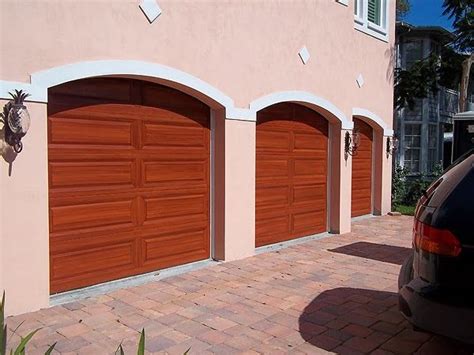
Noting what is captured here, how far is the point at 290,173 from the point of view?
303 inches

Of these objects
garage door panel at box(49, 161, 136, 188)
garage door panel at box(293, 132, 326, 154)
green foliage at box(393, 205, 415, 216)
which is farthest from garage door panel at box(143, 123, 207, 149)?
green foliage at box(393, 205, 415, 216)

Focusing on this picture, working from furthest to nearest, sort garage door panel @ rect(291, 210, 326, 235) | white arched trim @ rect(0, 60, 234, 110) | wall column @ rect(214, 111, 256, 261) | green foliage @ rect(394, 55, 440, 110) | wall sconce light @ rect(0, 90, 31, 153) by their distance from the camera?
1. green foliage @ rect(394, 55, 440, 110)
2. garage door panel @ rect(291, 210, 326, 235)
3. wall column @ rect(214, 111, 256, 261)
4. white arched trim @ rect(0, 60, 234, 110)
5. wall sconce light @ rect(0, 90, 31, 153)

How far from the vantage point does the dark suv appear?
2.67 m

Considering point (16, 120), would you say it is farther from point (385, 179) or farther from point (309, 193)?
point (385, 179)

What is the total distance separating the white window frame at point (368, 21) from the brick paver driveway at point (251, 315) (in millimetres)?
5378

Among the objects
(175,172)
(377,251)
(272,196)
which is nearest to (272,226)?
(272,196)

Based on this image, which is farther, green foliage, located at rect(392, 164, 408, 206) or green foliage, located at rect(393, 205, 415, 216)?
green foliage, located at rect(392, 164, 408, 206)

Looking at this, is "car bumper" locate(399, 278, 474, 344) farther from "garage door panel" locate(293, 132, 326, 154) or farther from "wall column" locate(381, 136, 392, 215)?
"wall column" locate(381, 136, 392, 215)

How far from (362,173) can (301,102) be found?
3.62 m

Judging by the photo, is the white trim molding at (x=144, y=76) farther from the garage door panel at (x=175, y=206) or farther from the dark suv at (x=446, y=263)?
the dark suv at (x=446, y=263)

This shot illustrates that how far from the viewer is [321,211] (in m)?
8.58

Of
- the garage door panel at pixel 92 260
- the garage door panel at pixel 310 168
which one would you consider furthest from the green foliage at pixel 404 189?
the garage door panel at pixel 92 260

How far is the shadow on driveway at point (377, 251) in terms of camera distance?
675cm

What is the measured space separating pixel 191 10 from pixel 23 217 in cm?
319
